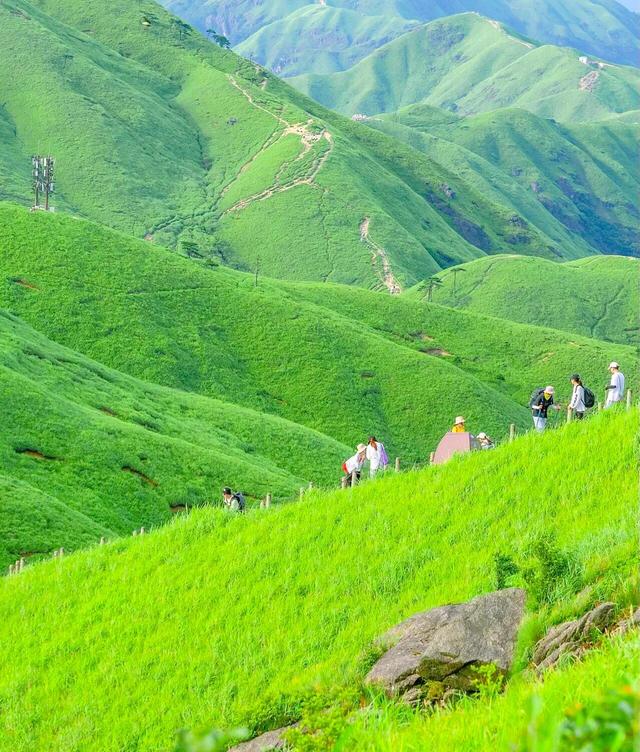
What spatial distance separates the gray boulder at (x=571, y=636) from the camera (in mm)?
12698

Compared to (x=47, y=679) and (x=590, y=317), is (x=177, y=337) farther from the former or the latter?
(x=590, y=317)

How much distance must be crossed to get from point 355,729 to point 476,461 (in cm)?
1443

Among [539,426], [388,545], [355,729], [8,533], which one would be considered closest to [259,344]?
[8,533]

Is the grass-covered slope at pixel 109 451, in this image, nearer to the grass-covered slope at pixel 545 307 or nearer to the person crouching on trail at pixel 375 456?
the person crouching on trail at pixel 375 456

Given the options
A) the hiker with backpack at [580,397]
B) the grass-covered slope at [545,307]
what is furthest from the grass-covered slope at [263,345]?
the hiker with backpack at [580,397]

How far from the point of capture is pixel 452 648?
1402cm

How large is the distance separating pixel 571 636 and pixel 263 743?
4.25m

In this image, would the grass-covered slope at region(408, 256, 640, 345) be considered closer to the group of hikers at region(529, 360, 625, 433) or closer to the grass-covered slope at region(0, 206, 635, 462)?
the grass-covered slope at region(0, 206, 635, 462)

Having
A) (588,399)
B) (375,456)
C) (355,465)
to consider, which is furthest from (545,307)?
(588,399)

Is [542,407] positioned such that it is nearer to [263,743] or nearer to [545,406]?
[545,406]

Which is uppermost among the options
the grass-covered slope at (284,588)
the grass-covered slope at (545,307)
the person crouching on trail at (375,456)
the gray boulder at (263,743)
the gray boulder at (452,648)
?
the grass-covered slope at (545,307)

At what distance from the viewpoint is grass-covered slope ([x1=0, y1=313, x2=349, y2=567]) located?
49.2m

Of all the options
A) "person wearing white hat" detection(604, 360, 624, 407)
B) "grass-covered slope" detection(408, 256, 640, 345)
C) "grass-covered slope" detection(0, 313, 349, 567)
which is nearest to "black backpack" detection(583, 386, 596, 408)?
"person wearing white hat" detection(604, 360, 624, 407)

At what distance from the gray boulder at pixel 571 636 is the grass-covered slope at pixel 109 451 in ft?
96.4
